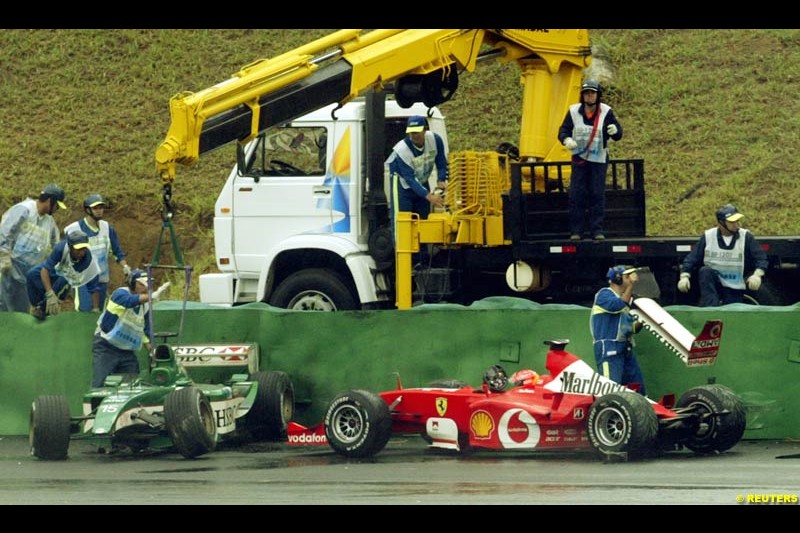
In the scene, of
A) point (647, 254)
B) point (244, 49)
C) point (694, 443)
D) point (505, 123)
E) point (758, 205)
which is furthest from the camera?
point (244, 49)

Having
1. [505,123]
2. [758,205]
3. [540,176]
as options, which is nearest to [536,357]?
[540,176]

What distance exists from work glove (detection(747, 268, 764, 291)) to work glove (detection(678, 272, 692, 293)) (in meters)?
0.57

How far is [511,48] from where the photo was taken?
18.1 m

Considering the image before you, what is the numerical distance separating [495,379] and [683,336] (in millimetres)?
1628

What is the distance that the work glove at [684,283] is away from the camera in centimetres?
1540

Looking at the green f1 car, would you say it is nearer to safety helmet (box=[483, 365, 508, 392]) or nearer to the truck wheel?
safety helmet (box=[483, 365, 508, 392])

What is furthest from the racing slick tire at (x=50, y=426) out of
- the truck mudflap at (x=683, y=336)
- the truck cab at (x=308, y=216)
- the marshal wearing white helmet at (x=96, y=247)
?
the truck mudflap at (x=683, y=336)

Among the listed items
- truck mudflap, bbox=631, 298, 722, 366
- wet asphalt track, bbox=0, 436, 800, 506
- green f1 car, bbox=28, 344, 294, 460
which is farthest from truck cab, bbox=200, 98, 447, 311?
truck mudflap, bbox=631, 298, 722, 366

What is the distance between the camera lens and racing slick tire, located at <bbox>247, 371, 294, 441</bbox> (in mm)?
14602

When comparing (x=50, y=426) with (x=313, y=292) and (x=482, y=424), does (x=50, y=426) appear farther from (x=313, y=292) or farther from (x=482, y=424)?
(x=313, y=292)

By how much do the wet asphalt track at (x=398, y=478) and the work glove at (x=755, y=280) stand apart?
180 cm

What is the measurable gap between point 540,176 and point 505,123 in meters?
9.08

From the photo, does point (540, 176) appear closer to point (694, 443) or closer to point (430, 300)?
point (430, 300)

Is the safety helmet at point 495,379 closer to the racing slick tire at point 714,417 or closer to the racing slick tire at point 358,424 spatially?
the racing slick tire at point 358,424
